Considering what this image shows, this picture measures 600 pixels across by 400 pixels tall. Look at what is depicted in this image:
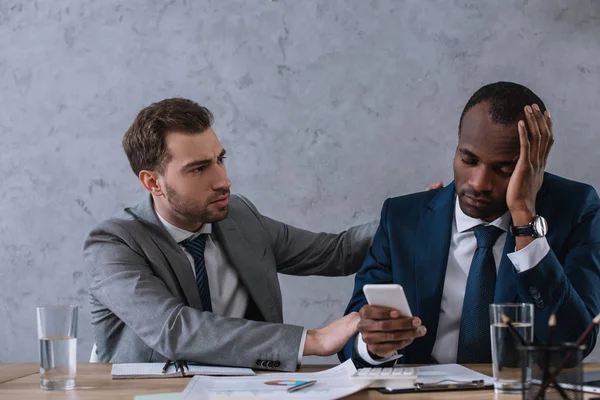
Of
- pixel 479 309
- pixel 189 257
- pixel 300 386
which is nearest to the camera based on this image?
pixel 300 386

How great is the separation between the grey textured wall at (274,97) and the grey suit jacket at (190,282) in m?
0.41

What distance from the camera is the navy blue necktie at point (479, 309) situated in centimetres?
184

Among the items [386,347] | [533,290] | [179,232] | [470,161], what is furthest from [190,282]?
[533,290]

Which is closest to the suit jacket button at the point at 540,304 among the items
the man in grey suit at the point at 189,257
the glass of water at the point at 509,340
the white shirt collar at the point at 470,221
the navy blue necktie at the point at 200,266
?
the white shirt collar at the point at 470,221

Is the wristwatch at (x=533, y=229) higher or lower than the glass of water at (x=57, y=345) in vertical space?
higher

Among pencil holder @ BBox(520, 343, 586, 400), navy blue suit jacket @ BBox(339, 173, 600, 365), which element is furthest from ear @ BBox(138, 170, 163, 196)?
pencil holder @ BBox(520, 343, 586, 400)

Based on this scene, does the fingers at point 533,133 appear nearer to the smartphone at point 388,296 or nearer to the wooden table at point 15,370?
the smartphone at point 388,296

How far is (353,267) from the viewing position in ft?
8.01

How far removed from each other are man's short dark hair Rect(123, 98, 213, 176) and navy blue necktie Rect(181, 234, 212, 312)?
232 mm

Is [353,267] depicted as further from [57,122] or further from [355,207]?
[57,122]

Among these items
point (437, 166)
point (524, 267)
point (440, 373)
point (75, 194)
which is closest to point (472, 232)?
point (524, 267)

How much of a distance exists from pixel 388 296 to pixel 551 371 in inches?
16.4

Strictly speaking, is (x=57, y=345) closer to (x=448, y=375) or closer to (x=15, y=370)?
(x=15, y=370)

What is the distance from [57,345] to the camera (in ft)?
4.86
